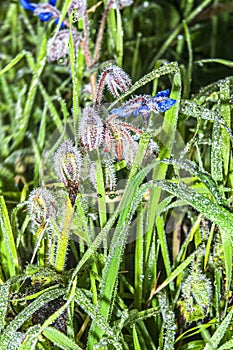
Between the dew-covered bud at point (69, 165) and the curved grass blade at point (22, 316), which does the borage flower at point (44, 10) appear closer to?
the dew-covered bud at point (69, 165)

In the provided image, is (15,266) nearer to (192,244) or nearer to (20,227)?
(20,227)

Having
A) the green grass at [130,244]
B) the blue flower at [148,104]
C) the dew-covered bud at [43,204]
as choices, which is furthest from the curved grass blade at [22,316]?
the blue flower at [148,104]

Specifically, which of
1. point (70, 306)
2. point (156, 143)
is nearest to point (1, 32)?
point (156, 143)

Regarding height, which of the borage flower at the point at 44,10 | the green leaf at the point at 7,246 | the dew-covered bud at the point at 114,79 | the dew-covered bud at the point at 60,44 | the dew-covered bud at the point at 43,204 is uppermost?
the borage flower at the point at 44,10

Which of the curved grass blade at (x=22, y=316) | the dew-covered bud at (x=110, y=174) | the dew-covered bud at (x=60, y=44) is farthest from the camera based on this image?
the dew-covered bud at (x=60, y=44)

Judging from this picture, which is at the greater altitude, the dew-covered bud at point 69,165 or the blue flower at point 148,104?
the blue flower at point 148,104

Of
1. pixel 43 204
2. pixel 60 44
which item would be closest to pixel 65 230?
pixel 43 204
